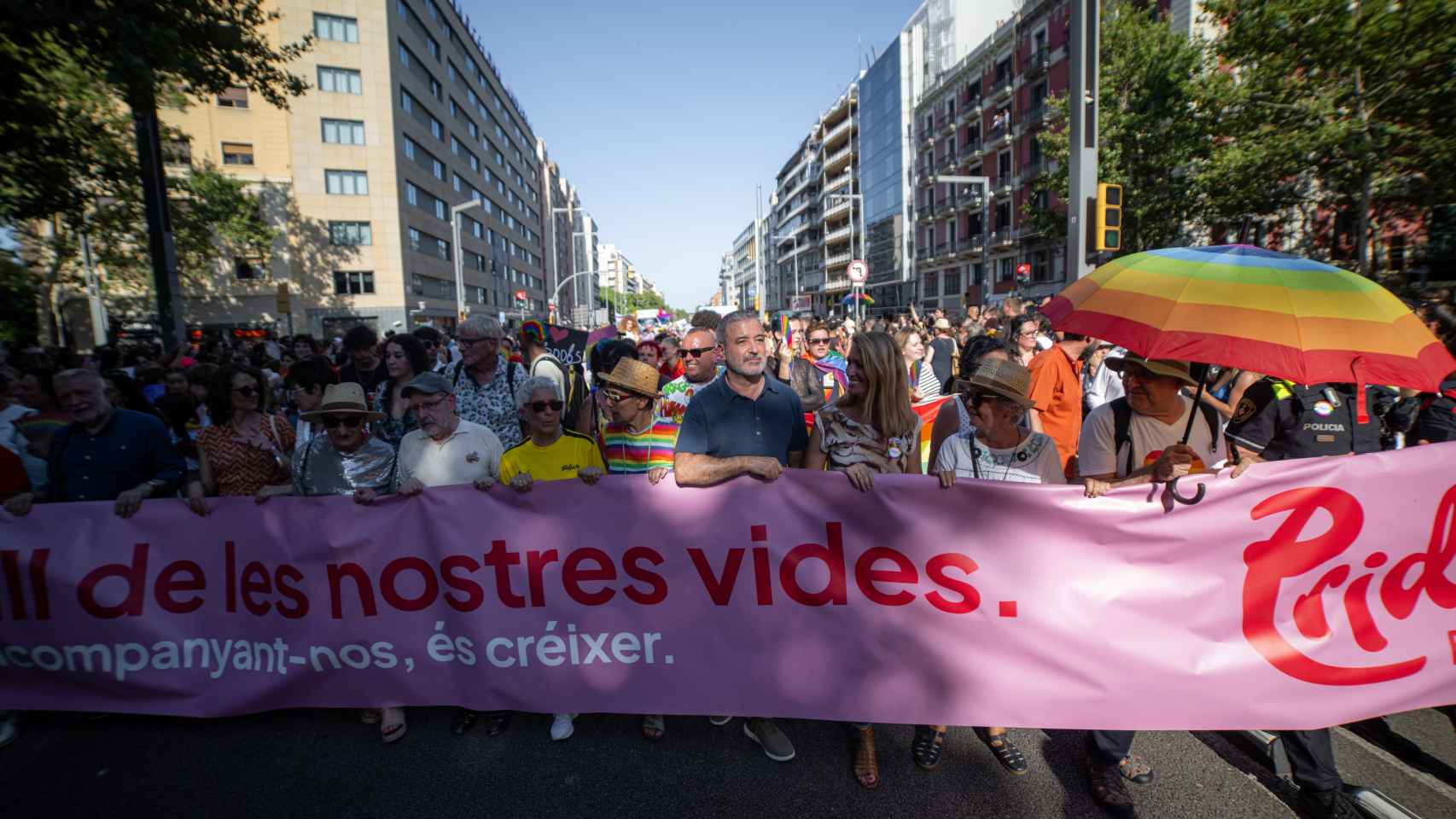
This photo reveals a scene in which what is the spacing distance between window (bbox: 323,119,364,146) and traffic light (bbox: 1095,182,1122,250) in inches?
1680

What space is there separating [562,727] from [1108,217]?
26.2 ft

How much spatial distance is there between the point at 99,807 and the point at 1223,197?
1029 inches

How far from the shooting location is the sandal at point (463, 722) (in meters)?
3.43

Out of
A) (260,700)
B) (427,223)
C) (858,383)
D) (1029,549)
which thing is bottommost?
(260,700)

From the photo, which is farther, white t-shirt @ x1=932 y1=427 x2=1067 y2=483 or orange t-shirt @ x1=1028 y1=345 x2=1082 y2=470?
orange t-shirt @ x1=1028 y1=345 x2=1082 y2=470

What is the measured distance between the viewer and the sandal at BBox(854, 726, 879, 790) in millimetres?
2994

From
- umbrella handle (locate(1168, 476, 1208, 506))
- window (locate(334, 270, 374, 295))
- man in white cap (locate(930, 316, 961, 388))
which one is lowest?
umbrella handle (locate(1168, 476, 1208, 506))

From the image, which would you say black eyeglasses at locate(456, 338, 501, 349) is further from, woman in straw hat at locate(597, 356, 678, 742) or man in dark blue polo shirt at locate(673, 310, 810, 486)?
man in dark blue polo shirt at locate(673, 310, 810, 486)

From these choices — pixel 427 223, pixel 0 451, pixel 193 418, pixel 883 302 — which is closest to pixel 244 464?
pixel 0 451

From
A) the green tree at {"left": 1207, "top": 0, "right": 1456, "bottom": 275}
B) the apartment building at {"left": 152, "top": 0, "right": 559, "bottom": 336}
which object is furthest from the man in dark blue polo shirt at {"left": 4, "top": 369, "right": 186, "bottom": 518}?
the apartment building at {"left": 152, "top": 0, "right": 559, "bottom": 336}

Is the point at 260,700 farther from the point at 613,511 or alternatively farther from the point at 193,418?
the point at 193,418

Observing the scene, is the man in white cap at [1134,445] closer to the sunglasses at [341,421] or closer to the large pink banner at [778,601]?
the large pink banner at [778,601]

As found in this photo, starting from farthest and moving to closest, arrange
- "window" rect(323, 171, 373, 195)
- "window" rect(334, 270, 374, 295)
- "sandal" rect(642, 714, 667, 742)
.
A: "window" rect(334, 270, 374, 295)
"window" rect(323, 171, 373, 195)
"sandal" rect(642, 714, 667, 742)

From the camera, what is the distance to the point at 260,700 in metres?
3.39
